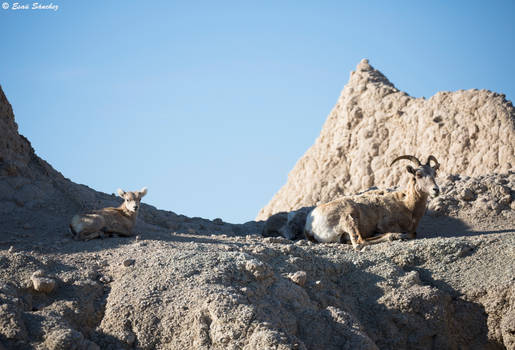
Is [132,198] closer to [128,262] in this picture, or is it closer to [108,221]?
[108,221]

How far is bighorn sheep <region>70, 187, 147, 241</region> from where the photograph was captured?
10.6 meters

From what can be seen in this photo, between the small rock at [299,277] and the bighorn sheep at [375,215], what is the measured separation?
2.37 m

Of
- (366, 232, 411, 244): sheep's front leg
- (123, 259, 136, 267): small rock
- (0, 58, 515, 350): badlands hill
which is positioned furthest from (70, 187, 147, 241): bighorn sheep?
(366, 232, 411, 244): sheep's front leg

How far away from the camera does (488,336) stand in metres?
9.29

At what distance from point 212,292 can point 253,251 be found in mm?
1854

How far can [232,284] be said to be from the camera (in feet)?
27.2

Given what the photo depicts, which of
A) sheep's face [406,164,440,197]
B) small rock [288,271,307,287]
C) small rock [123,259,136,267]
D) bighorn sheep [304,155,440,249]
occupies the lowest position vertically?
small rock [123,259,136,267]

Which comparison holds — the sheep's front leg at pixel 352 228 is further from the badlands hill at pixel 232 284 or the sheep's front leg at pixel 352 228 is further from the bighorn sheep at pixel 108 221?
the bighorn sheep at pixel 108 221

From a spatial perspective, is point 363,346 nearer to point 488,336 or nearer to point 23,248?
point 488,336

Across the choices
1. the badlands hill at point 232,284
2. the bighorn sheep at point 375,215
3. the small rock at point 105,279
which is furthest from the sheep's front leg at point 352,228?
the small rock at point 105,279

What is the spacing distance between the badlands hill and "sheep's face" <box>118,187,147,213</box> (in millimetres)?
548

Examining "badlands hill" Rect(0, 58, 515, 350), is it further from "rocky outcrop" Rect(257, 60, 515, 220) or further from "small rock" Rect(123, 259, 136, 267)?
"rocky outcrop" Rect(257, 60, 515, 220)

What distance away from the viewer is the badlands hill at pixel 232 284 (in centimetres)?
734

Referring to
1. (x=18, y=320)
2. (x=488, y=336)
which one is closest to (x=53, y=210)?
(x=18, y=320)
